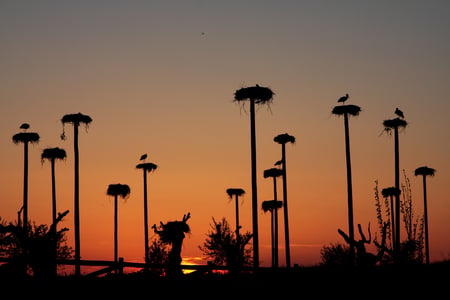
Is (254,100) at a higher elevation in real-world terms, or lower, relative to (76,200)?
higher

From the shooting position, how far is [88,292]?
20.9 metres

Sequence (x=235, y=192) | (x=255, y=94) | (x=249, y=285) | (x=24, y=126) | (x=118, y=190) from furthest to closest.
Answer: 1. (x=235, y=192)
2. (x=118, y=190)
3. (x=24, y=126)
4. (x=255, y=94)
5. (x=249, y=285)

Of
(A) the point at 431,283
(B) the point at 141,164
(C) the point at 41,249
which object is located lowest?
(A) the point at 431,283

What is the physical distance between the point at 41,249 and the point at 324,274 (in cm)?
965

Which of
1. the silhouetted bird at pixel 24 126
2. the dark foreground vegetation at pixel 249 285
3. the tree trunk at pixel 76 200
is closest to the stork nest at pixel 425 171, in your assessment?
the tree trunk at pixel 76 200

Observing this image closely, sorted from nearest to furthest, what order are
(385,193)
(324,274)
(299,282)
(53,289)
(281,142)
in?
(53,289), (299,282), (324,274), (281,142), (385,193)

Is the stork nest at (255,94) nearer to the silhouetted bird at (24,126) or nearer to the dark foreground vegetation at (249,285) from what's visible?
the dark foreground vegetation at (249,285)

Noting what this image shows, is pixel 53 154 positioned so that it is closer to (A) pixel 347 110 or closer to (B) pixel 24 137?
(B) pixel 24 137

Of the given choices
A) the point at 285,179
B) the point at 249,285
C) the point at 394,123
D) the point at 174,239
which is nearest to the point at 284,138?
the point at 285,179

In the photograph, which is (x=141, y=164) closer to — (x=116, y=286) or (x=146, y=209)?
(x=146, y=209)

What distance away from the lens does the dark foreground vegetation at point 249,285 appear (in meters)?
20.9

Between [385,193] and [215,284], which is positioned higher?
[385,193]

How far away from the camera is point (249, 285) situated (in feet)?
71.8

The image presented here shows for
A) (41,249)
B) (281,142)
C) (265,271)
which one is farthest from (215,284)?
(281,142)
